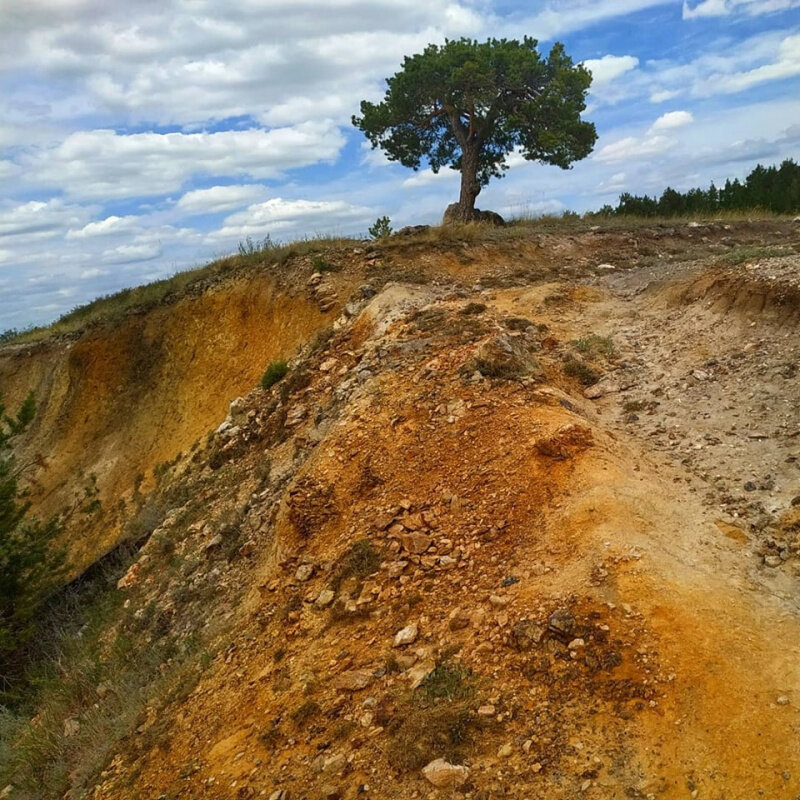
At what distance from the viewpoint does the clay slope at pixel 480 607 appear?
3.31 metres

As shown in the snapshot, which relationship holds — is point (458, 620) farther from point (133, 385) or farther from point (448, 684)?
point (133, 385)

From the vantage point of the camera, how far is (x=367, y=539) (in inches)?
218

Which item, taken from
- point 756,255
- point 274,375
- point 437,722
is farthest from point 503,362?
point 756,255

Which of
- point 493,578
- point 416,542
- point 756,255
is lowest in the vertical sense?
point 493,578

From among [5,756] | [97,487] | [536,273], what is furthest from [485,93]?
[5,756]

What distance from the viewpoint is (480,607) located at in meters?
4.41

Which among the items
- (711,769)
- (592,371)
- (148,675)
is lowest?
(148,675)

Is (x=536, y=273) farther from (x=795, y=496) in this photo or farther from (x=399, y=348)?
(x=795, y=496)

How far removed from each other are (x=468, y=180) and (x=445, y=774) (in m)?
19.7

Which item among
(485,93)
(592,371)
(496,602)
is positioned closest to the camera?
(496,602)

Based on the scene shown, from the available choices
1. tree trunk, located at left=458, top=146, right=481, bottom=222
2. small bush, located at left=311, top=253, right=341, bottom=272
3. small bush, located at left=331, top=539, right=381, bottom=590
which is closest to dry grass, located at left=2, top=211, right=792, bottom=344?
small bush, located at left=311, top=253, right=341, bottom=272

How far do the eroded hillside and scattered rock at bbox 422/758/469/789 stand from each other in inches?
0.5

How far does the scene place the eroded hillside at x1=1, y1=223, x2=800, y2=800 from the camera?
3.39 meters

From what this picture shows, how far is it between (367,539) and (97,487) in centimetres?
1255
